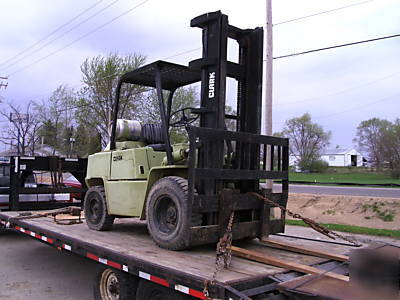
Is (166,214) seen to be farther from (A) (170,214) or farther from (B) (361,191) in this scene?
(B) (361,191)

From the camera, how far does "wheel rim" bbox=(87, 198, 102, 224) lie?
6.74 m

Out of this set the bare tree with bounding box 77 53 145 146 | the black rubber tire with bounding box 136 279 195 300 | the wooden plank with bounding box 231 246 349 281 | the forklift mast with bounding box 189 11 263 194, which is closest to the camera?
the wooden plank with bounding box 231 246 349 281

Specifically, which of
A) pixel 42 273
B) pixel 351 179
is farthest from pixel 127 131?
pixel 351 179

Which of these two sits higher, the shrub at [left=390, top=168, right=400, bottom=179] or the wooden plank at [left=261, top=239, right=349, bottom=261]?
the shrub at [left=390, top=168, right=400, bottom=179]

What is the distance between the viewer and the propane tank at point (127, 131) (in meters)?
6.51

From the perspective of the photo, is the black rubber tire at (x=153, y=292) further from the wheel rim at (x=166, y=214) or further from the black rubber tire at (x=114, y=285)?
the wheel rim at (x=166, y=214)

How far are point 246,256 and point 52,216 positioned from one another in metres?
5.28

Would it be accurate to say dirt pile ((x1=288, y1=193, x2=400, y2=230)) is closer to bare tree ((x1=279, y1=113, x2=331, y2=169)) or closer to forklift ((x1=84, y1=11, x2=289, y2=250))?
forklift ((x1=84, y1=11, x2=289, y2=250))

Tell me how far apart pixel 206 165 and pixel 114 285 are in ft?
6.19

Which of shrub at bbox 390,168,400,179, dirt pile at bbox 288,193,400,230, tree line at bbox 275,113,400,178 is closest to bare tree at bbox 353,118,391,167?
tree line at bbox 275,113,400,178

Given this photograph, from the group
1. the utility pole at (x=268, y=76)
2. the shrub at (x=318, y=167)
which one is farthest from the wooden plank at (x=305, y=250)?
the shrub at (x=318, y=167)

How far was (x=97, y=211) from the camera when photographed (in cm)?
687

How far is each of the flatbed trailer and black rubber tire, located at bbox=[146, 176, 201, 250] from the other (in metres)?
0.16

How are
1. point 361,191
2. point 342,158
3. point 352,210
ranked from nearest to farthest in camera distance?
point 352,210 < point 361,191 < point 342,158
